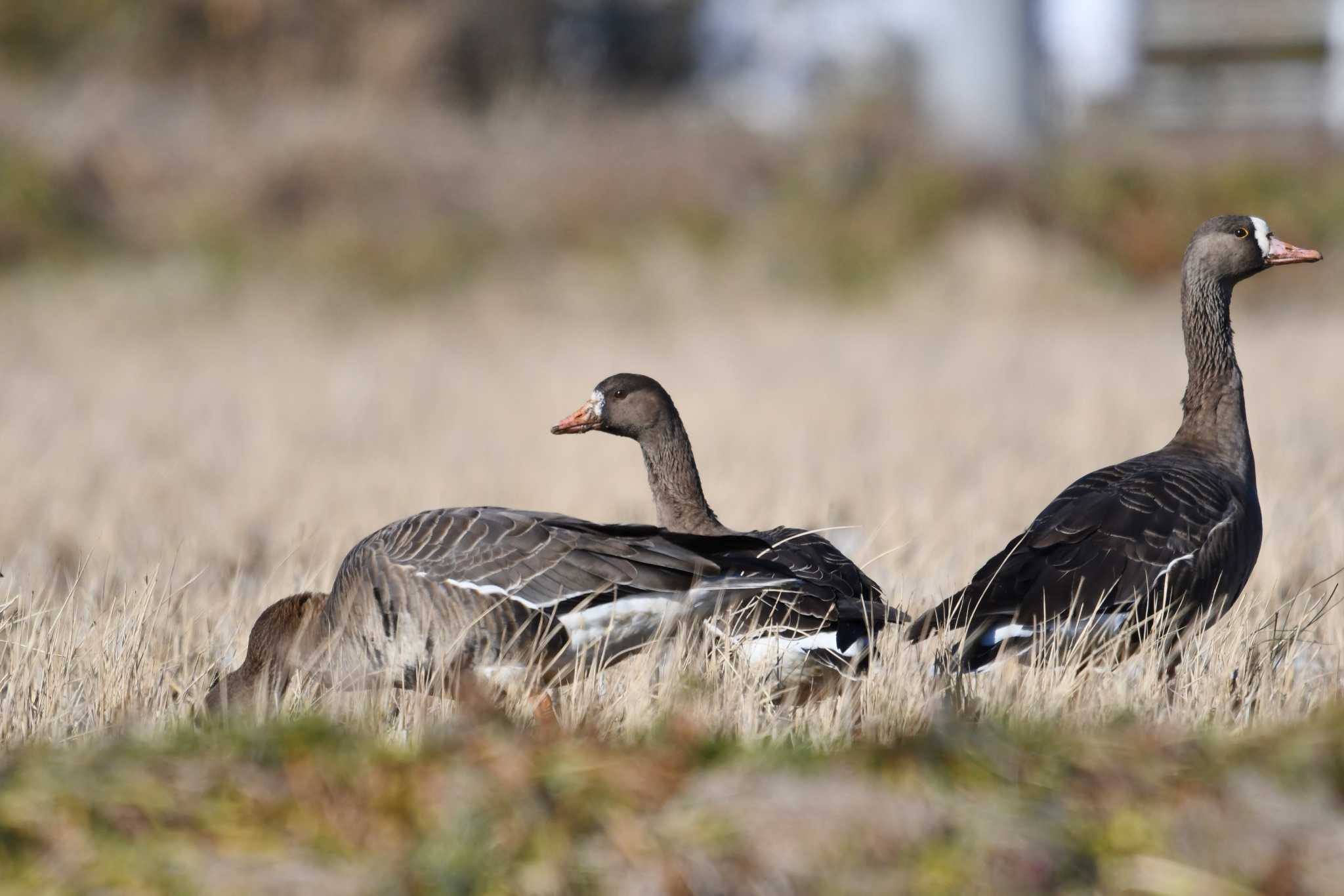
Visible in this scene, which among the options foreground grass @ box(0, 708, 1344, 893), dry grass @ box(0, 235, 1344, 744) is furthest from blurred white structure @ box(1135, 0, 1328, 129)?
foreground grass @ box(0, 708, 1344, 893)

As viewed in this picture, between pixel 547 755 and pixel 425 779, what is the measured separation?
269 mm

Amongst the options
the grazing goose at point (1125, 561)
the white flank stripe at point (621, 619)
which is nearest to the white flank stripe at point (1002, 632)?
the grazing goose at point (1125, 561)

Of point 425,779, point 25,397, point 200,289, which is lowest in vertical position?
point 425,779

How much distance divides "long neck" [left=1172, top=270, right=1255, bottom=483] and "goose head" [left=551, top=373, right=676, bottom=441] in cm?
197

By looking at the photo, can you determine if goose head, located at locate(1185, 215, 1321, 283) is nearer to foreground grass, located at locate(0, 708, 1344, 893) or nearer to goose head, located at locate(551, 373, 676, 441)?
goose head, located at locate(551, 373, 676, 441)

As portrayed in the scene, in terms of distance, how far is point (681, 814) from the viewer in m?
3.20

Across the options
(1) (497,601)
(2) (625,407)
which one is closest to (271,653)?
(1) (497,601)

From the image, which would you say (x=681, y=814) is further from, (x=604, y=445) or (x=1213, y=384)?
(x=604, y=445)

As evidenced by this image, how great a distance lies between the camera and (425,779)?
11.0ft

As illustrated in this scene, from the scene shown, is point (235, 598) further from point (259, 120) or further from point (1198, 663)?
point (259, 120)

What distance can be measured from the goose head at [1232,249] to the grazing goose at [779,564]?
6.85ft

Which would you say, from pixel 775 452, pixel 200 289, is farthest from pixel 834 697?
pixel 200 289

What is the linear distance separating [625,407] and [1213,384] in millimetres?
2275

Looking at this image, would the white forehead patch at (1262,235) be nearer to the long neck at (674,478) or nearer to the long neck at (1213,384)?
the long neck at (1213,384)
